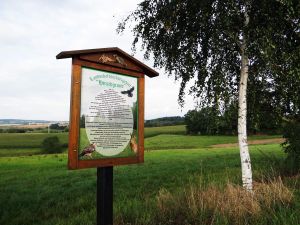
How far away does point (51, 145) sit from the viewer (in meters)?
50.4

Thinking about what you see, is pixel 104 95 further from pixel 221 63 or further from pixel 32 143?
pixel 32 143

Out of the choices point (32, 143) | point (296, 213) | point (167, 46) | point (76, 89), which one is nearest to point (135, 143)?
point (76, 89)

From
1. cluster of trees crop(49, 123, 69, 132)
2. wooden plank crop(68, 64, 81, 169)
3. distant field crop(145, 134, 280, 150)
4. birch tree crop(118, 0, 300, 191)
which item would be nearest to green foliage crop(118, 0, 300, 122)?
birch tree crop(118, 0, 300, 191)

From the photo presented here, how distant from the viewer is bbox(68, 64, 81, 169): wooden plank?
17.8 ft

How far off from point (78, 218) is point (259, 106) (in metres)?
6.55

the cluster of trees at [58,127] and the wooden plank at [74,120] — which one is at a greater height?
the cluster of trees at [58,127]

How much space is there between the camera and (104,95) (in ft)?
19.3

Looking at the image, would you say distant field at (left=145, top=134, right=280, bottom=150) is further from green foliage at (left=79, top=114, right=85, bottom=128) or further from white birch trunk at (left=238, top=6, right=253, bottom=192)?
green foliage at (left=79, top=114, right=85, bottom=128)

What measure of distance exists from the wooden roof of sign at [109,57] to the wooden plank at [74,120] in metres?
0.22

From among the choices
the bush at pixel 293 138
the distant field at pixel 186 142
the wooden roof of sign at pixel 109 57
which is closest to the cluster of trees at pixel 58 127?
the distant field at pixel 186 142

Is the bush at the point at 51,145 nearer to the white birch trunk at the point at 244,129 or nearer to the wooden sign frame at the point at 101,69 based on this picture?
the white birch trunk at the point at 244,129

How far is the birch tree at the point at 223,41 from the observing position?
8750 mm

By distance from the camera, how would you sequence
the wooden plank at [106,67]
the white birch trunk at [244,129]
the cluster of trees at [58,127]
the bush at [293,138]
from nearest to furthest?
the wooden plank at [106,67], the white birch trunk at [244,129], the bush at [293,138], the cluster of trees at [58,127]

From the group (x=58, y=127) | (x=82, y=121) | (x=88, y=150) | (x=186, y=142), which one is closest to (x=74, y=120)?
(x=82, y=121)
